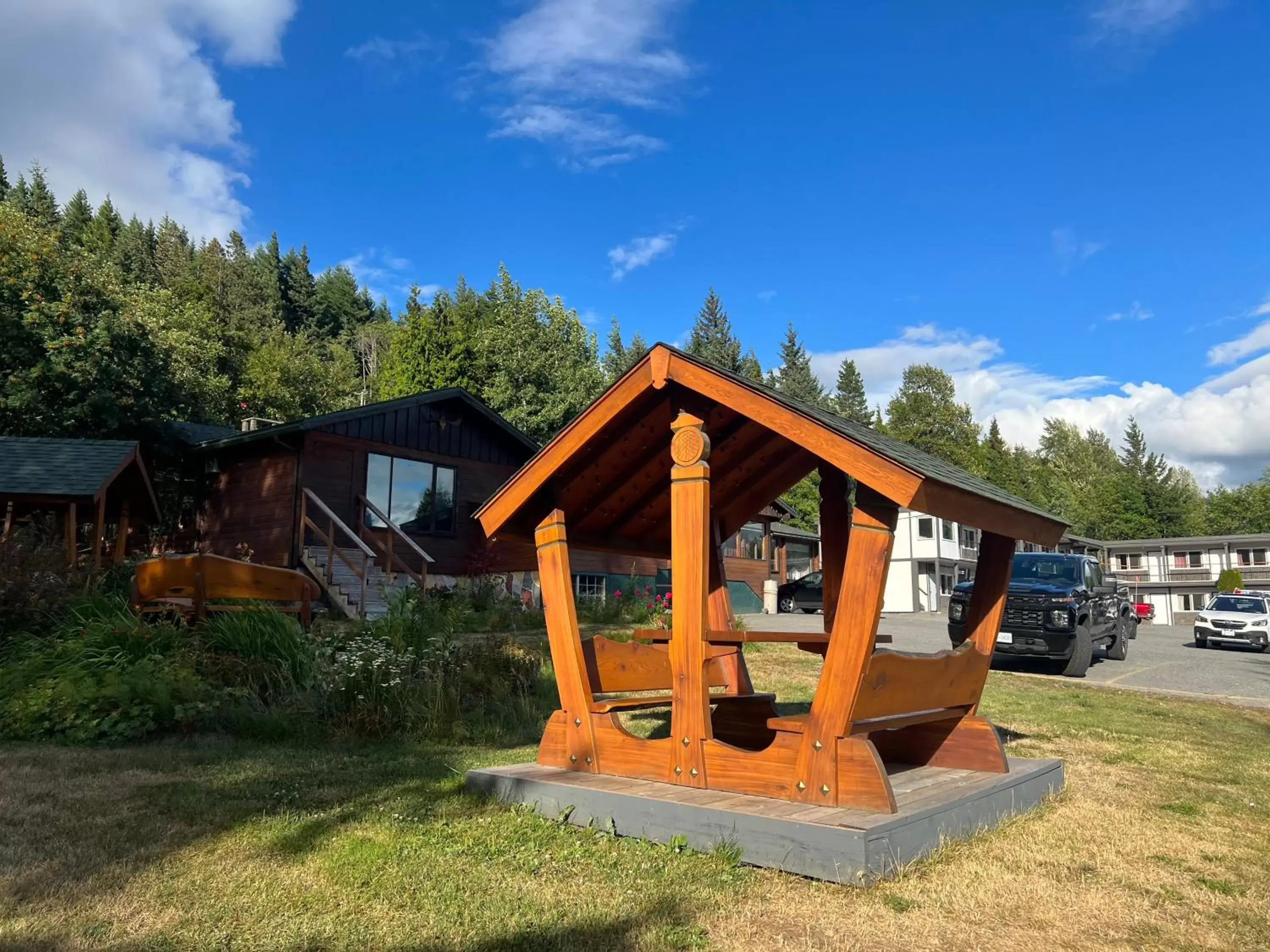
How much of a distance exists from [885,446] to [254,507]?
17.0 meters

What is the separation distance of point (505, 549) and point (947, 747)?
15.5 metres

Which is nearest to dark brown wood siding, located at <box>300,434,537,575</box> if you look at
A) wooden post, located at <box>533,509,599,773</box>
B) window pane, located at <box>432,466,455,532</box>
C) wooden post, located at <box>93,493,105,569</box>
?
window pane, located at <box>432,466,455,532</box>

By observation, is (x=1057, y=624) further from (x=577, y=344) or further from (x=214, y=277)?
(x=214, y=277)

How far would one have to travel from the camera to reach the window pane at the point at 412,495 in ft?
64.9

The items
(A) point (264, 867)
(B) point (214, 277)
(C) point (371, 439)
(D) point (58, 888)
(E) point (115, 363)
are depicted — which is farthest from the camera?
(B) point (214, 277)

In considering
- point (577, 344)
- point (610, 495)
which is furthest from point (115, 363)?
point (577, 344)

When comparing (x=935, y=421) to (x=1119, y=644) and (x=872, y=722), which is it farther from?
(x=872, y=722)

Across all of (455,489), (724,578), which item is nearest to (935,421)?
(455,489)

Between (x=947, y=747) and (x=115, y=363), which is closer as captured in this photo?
(x=947, y=747)

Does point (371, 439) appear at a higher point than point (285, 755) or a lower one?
higher

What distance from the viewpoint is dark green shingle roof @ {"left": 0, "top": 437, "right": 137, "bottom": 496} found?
1372 cm

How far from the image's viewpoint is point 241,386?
42.2 m

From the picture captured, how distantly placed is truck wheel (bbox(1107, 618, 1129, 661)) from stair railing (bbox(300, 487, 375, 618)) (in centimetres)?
1413

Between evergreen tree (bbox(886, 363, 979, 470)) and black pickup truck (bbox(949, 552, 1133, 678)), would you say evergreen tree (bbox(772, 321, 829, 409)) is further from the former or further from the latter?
black pickup truck (bbox(949, 552, 1133, 678))
